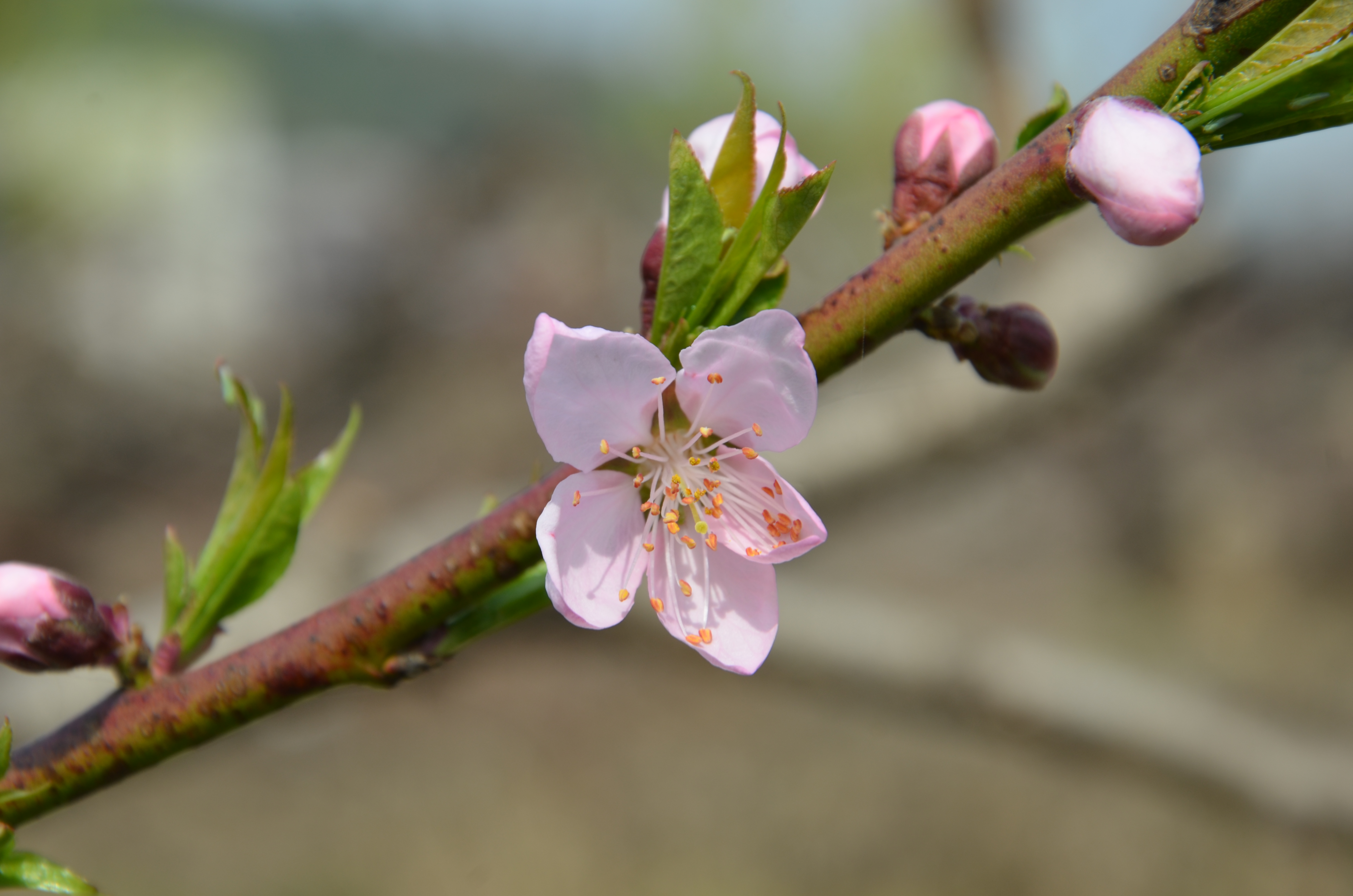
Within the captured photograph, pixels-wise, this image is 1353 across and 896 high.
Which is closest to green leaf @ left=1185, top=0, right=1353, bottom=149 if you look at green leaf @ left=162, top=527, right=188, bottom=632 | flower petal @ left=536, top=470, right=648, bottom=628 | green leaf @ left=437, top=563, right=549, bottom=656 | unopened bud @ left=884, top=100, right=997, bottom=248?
unopened bud @ left=884, top=100, right=997, bottom=248

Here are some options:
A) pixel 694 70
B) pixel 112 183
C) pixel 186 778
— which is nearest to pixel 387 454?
pixel 186 778

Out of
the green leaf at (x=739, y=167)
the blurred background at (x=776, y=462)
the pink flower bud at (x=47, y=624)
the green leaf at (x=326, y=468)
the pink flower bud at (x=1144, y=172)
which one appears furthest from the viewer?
the blurred background at (x=776, y=462)

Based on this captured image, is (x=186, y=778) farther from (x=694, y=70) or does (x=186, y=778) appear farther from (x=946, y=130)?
(x=694, y=70)

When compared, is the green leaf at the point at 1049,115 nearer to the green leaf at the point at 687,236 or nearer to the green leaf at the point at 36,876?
the green leaf at the point at 687,236

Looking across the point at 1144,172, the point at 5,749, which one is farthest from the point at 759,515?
the point at 5,749

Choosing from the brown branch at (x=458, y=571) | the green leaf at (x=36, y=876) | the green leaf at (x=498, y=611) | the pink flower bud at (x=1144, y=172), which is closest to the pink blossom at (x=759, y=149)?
the brown branch at (x=458, y=571)

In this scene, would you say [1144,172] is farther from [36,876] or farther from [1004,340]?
[36,876]
